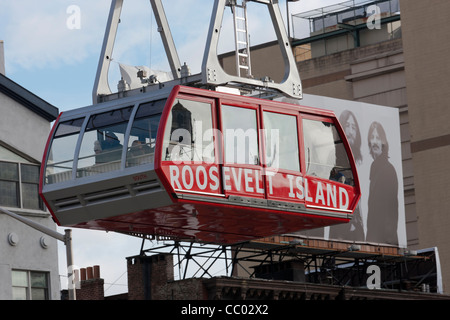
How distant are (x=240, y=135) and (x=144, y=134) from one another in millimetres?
2434

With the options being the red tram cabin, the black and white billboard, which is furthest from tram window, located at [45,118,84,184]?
the black and white billboard

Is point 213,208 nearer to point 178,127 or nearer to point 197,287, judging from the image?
point 178,127

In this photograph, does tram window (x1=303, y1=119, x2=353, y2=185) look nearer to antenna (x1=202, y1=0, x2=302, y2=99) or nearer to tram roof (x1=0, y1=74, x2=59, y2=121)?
antenna (x1=202, y1=0, x2=302, y2=99)

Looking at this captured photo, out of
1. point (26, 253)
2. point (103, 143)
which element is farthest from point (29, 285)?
point (103, 143)

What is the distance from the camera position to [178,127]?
96.7 ft

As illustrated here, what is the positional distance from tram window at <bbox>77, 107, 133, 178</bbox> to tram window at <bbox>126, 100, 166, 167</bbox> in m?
0.37

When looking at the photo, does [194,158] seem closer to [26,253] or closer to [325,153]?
[325,153]

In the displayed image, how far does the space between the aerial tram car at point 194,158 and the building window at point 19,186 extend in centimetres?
441

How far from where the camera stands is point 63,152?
31.2m

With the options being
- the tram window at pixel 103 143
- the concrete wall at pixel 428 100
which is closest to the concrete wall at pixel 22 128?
the tram window at pixel 103 143

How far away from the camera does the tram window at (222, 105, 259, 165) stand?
3056 cm
